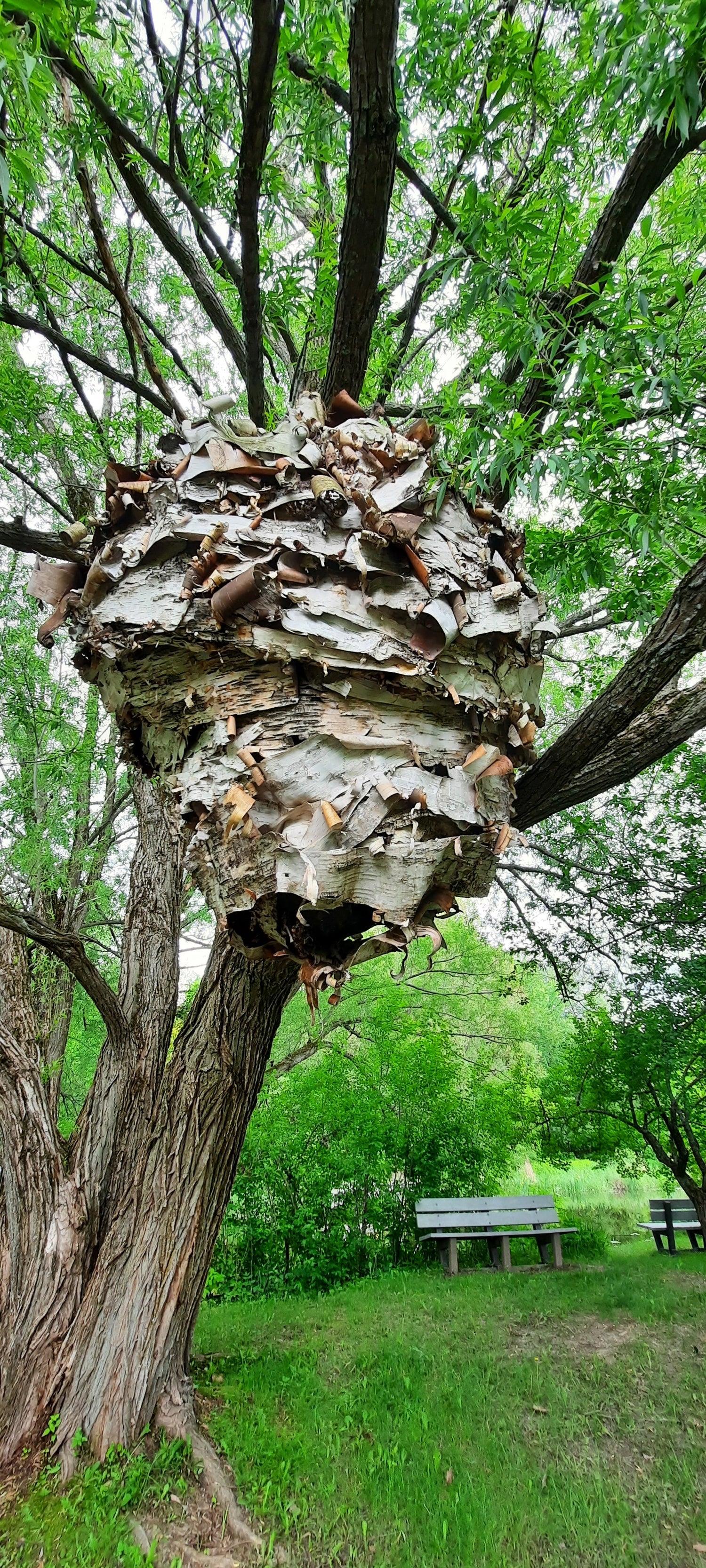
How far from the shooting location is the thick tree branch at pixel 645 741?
2.37m

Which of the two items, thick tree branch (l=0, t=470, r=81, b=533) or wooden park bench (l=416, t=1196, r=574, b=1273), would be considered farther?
wooden park bench (l=416, t=1196, r=574, b=1273)

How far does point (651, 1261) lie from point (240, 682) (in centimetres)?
735

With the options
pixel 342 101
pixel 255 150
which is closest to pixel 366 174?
pixel 255 150

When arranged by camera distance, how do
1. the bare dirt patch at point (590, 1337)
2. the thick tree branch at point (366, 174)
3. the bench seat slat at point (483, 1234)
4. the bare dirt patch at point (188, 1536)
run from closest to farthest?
the thick tree branch at point (366, 174), the bare dirt patch at point (188, 1536), the bare dirt patch at point (590, 1337), the bench seat slat at point (483, 1234)

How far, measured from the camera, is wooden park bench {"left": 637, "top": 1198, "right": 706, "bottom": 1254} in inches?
278

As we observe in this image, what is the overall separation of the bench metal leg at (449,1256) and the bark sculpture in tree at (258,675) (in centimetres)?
421

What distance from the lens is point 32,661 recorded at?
4848 mm

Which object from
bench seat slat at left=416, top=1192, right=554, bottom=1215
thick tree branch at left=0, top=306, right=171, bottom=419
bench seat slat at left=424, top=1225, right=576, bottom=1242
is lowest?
bench seat slat at left=424, top=1225, right=576, bottom=1242

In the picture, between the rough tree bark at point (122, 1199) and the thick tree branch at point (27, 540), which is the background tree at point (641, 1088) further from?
the thick tree branch at point (27, 540)

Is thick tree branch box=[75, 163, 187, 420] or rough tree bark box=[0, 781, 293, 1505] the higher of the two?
thick tree branch box=[75, 163, 187, 420]

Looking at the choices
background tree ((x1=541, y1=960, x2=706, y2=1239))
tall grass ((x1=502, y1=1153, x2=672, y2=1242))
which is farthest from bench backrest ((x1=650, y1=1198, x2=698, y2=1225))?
background tree ((x1=541, y1=960, x2=706, y2=1239))

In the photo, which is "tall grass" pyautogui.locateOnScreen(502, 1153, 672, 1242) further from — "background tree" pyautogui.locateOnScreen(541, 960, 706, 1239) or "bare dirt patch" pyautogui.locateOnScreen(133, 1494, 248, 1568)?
"bare dirt patch" pyautogui.locateOnScreen(133, 1494, 248, 1568)

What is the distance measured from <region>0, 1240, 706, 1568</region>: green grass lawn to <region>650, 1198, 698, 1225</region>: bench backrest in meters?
3.57

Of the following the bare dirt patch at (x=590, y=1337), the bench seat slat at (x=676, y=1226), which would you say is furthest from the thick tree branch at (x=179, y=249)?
the bench seat slat at (x=676, y=1226)
